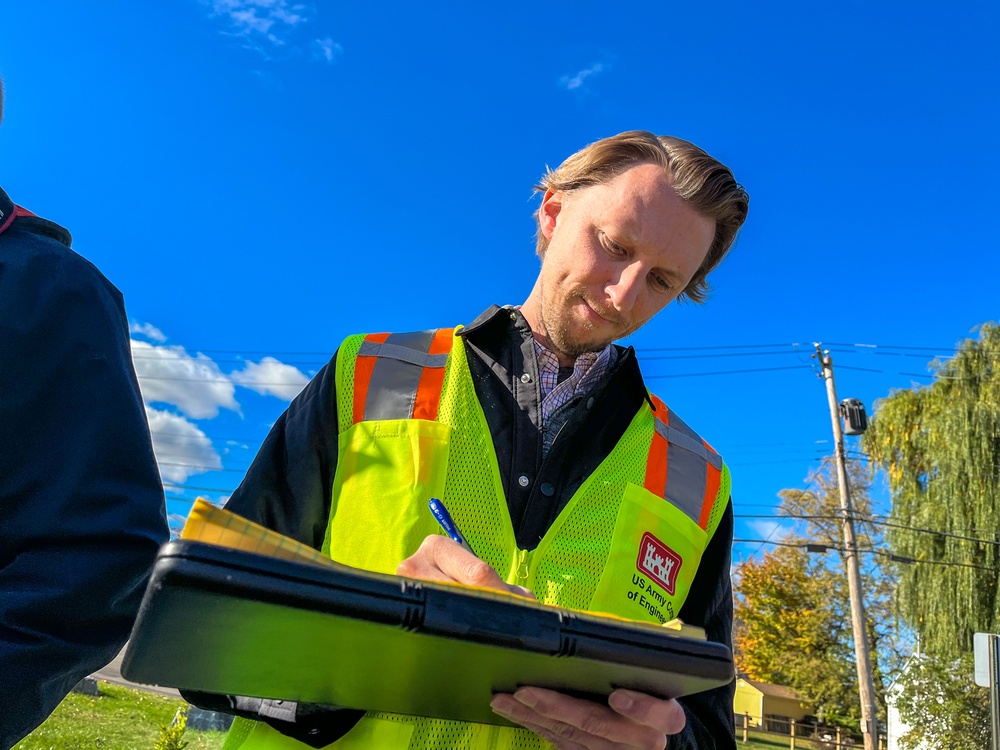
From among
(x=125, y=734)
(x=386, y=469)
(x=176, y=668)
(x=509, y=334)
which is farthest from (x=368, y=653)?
(x=125, y=734)

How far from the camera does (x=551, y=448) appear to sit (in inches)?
74.1

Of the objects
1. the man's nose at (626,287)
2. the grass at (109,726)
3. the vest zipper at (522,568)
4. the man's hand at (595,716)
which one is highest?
the man's nose at (626,287)

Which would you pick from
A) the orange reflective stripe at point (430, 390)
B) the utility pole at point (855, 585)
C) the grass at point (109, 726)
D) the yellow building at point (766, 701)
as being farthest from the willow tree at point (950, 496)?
the yellow building at point (766, 701)

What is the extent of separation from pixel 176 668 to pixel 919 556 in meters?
21.6

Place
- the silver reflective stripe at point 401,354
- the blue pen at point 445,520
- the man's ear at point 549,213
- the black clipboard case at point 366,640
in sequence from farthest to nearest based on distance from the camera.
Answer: the man's ear at point 549,213 → the silver reflective stripe at point 401,354 → the blue pen at point 445,520 → the black clipboard case at point 366,640

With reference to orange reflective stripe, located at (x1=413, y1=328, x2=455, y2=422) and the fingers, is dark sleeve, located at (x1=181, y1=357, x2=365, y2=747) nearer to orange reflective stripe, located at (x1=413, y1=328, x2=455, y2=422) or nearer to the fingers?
orange reflective stripe, located at (x1=413, y1=328, x2=455, y2=422)

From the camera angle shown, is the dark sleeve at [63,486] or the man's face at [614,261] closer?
the dark sleeve at [63,486]

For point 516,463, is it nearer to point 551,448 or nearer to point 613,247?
point 551,448

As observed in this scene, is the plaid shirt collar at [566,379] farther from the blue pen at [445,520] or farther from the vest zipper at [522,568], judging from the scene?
the blue pen at [445,520]

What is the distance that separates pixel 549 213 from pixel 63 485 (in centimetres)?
150

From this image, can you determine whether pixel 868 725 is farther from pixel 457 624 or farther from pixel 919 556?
pixel 457 624

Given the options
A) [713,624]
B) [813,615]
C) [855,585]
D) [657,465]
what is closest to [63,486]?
[657,465]

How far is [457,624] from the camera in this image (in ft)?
3.15

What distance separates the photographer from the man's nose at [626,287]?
2008 millimetres
